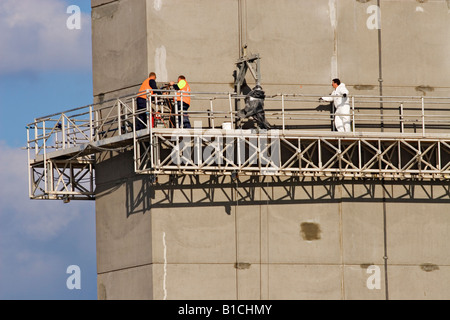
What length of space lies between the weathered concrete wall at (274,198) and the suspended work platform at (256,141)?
0.49m

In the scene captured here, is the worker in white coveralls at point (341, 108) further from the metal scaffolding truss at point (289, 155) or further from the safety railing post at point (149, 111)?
the safety railing post at point (149, 111)

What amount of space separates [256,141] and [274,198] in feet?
5.70

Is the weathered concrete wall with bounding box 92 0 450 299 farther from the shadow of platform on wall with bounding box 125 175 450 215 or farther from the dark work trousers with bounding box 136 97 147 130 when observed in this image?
the dark work trousers with bounding box 136 97 147 130

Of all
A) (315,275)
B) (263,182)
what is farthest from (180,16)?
(315,275)

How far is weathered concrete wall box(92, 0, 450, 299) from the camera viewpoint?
41.6 meters

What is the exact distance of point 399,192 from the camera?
42.5m

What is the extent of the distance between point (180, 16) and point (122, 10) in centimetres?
179

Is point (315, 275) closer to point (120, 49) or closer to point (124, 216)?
point (124, 216)

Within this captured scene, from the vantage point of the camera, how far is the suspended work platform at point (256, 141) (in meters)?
40.6

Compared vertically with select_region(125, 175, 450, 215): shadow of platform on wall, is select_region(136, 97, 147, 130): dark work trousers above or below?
above

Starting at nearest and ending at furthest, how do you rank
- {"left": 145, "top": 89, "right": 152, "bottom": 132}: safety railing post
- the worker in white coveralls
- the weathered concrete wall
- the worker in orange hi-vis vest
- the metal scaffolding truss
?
1. {"left": 145, "top": 89, "right": 152, "bottom": 132}: safety railing post
2. the metal scaffolding truss
3. the worker in orange hi-vis vest
4. the weathered concrete wall
5. the worker in white coveralls

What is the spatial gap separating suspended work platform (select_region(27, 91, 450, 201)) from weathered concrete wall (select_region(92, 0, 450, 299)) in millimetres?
491

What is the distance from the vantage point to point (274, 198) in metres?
41.9

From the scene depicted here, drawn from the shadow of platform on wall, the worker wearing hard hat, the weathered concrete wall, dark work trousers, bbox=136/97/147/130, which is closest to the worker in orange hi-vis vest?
dark work trousers, bbox=136/97/147/130
